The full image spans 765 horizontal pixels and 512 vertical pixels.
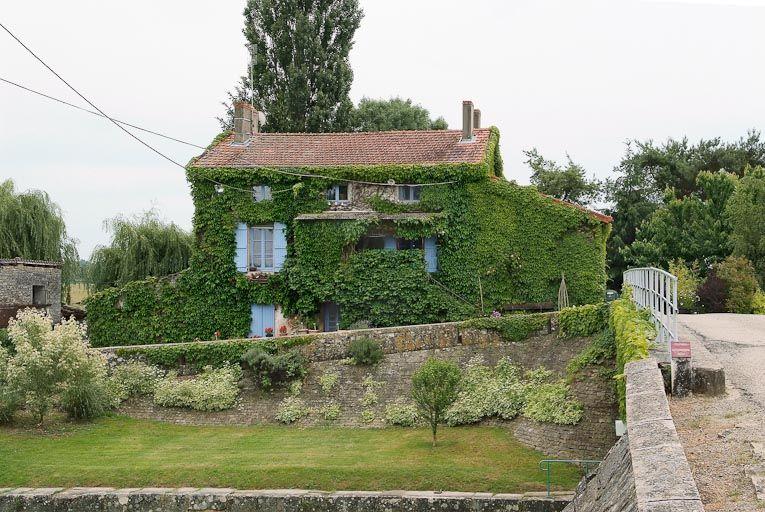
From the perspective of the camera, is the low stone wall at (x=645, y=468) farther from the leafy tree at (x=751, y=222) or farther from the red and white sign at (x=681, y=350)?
the leafy tree at (x=751, y=222)

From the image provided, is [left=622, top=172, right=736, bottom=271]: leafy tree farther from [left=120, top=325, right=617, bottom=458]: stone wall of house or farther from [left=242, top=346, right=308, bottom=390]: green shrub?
[left=242, top=346, right=308, bottom=390]: green shrub

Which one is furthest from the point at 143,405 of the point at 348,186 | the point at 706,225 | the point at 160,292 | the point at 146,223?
the point at 706,225

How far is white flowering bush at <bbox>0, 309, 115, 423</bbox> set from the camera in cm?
2417

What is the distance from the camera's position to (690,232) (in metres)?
43.4

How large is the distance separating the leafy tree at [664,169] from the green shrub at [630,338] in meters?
30.9

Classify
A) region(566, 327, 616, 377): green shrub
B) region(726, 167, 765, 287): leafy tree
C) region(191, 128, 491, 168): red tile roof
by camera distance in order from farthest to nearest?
1. region(726, 167, 765, 287): leafy tree
2. region(191, 128, 491, 168): red tile roof
3. region(566, 327, 616, 377): green shrub

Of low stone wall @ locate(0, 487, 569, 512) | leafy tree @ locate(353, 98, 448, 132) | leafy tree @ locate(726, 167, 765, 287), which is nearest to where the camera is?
low stone wall @ locate(0, 487, 569, 512)

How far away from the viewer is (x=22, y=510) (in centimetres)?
1862

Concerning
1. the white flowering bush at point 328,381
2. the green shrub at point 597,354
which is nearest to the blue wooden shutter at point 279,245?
the white flowering bush at point 328,381

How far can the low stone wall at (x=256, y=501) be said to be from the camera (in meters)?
16.5

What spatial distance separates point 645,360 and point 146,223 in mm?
33742

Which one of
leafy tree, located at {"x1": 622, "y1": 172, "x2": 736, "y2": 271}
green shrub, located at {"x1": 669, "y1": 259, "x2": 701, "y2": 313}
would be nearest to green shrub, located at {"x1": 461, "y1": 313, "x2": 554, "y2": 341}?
green shrub, located at {"x1": 669, "y1": 259, "x2": 701, "y2": 313}

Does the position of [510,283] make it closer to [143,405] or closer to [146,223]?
[143,405]

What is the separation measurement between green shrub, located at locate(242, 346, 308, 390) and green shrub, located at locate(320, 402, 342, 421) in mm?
1681
